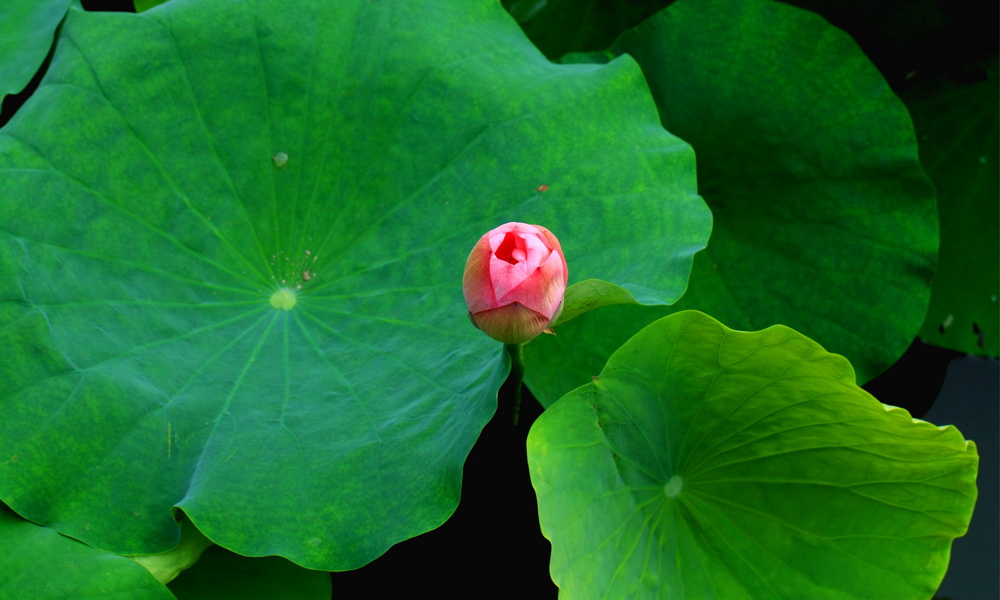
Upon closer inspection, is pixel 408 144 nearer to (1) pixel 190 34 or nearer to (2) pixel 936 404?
(1) pixel 190 34

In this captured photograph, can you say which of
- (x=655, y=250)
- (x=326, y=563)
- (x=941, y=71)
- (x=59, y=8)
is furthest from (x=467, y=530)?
(x=941, y=71)

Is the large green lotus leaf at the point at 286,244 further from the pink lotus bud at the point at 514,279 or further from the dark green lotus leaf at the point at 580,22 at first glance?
the dark green lotus leaf at the point at 580,22

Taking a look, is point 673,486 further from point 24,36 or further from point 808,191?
point 24,36

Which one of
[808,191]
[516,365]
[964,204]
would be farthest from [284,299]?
[964,204]

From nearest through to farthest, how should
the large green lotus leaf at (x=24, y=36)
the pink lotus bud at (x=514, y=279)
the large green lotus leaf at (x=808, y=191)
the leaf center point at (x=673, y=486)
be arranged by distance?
the pink lotus bud at (x=514, y=279), the leaf center point at (x=673, y=486), the large green lotus leaf at (x=24, y=36), the large green lotus leaf at (x=808, y=191)

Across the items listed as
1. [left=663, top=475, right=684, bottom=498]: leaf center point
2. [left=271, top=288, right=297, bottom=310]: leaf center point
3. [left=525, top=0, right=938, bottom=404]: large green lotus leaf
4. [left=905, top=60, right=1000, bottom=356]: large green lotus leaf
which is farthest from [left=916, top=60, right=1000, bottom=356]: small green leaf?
[left=271, top=288, right=297, bottom=310]: leaf center point

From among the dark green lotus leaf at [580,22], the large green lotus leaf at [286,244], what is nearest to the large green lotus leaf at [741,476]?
the large green lotus leaf at [286,244]
